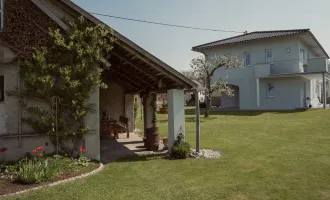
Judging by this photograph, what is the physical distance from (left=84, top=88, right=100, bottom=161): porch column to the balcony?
22.5 meters

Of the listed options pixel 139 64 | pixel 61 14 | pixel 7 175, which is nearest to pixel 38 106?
pixel 7 175

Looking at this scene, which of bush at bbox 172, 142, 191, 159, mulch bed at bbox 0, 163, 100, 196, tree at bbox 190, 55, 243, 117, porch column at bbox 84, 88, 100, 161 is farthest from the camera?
tree at bbox 190, 55, 243, 117

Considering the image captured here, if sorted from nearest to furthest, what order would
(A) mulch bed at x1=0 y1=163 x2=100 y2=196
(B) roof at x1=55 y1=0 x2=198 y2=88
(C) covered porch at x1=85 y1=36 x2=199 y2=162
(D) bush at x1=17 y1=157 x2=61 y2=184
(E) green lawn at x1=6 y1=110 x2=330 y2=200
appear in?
(E) green lawn at x1=6 y1=110 x2=330 y2=200 < (A) mulch bed at x1=0 y1=163 x2=100 y2=196 < (D) bush at x1=17 y1=157 x2=61 y2=184 < (B) roof at x1=55 y1=0 x2=198 y2=88 < (C) covered porch at x1=85 y1=36 x2=199 y2=162

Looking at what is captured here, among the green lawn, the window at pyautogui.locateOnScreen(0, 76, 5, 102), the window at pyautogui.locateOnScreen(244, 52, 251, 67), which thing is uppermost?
the window at pyautogui.locateOnScreen(244, 52, 251, 67)

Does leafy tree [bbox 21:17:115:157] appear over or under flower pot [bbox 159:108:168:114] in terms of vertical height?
over

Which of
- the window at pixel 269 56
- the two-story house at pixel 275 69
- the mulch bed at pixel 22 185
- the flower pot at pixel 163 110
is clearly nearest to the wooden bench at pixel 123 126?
the mulch bed at pixel 22 185

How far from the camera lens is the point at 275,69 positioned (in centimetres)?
2809

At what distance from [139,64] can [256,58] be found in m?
21.9

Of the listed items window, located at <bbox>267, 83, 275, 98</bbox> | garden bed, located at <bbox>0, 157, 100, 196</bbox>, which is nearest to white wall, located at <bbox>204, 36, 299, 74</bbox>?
window, located at <bbox>267, 83, 275, 98</bbox>

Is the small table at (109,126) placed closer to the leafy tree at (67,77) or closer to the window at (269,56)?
the leafy tree at (67,77)

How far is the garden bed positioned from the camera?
6652 mm

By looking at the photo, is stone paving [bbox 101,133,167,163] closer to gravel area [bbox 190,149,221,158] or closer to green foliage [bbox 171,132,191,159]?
green foliage [bbox 171,132,191,159]

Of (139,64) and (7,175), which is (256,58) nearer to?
(139,64)

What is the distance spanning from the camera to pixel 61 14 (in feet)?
30.6
